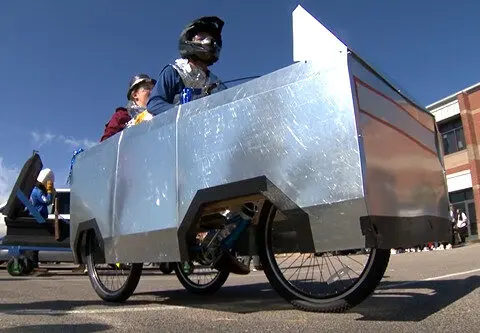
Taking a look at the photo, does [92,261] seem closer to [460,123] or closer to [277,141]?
[277,141]

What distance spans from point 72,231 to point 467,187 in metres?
35.4

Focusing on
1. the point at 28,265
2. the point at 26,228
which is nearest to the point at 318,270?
the point at 28,265

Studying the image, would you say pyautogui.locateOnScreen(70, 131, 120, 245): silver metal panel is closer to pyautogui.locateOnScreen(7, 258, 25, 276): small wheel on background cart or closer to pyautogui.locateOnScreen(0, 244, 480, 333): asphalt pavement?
pyautogui.locateOnScreen(0, 244, 480, 333): asphalt pavement

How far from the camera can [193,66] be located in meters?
4.58

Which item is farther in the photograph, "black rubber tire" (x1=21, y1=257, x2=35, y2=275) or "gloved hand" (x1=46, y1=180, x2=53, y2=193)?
"gloved hand" (x1=46, y1=180, x2=53, y2=193)

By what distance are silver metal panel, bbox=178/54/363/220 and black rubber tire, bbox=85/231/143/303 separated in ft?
3.64

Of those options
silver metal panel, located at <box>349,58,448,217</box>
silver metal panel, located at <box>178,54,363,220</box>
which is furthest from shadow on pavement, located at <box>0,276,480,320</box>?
silver metal panel, located at <box>178,54,363,220</box>

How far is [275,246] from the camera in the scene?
343 centimetres

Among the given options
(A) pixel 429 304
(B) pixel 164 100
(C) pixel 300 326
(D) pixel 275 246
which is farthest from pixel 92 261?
(A) pixel 429 304

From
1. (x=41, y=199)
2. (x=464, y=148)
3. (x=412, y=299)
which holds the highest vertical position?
(x=464, y=148)

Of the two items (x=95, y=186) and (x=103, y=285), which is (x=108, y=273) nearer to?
(x=103, y=285)

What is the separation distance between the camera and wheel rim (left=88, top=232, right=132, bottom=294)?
4.48 m

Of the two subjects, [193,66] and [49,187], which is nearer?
[193,66]

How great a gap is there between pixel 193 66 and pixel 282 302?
235 cm
